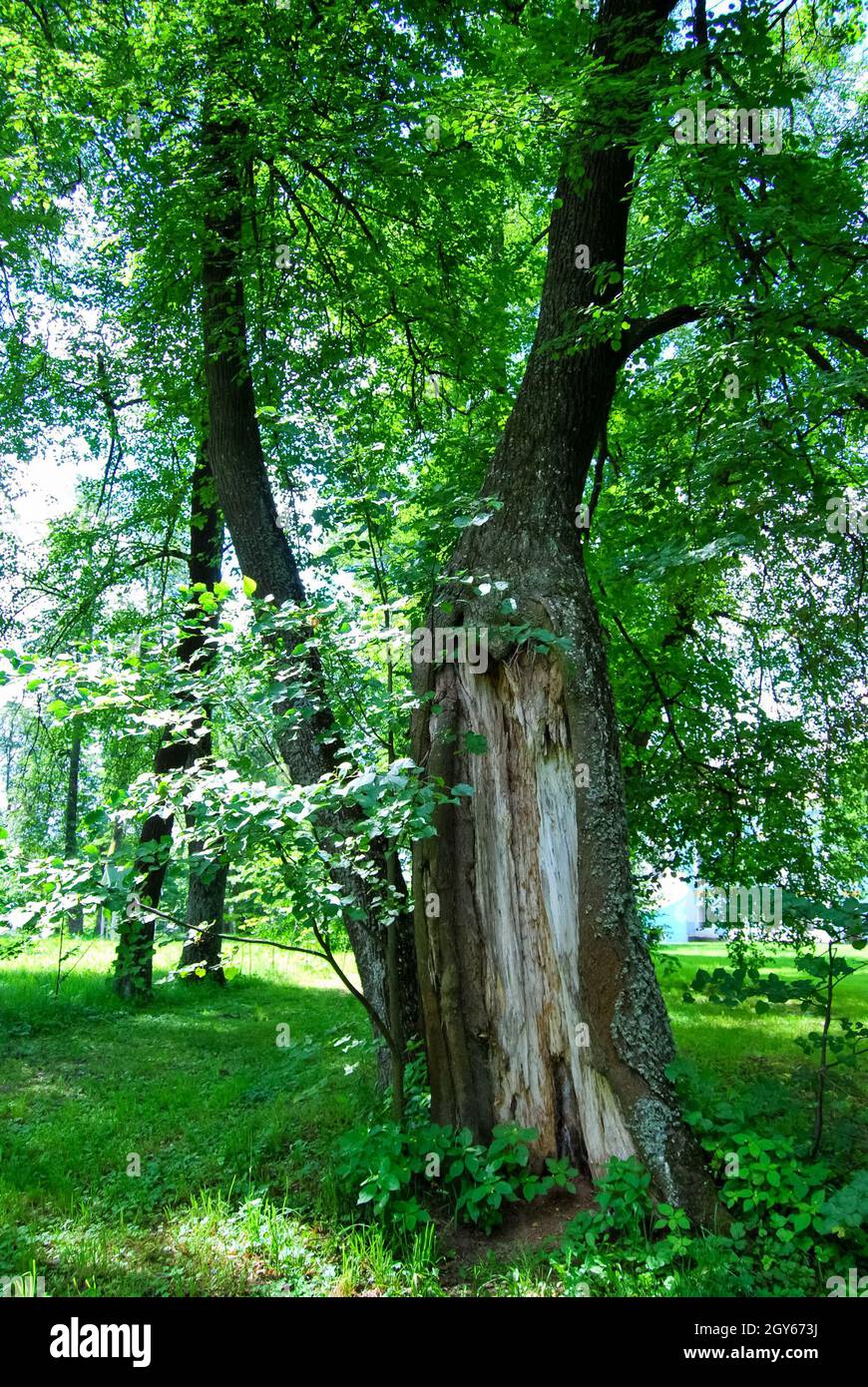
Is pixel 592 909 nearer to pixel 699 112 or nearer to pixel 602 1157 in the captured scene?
pixel 602 1157

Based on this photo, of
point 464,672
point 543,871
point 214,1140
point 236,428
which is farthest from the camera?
point 236,428

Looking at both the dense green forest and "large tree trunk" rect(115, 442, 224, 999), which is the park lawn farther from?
"large tree trunk" rect(115, 442, 224, 999)

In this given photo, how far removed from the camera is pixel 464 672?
5.12m

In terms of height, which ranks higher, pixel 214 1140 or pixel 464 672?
pixel 464 672

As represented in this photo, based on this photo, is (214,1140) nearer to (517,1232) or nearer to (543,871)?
(517,1232)

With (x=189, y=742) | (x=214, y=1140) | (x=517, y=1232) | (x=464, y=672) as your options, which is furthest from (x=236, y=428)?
(x=517, y=1232)

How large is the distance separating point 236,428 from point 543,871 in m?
4.18

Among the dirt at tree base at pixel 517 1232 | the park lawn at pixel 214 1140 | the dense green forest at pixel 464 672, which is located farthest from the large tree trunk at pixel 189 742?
the dirt at tree base at pixel 517 1232

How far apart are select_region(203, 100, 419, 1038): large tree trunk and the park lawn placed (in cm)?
127

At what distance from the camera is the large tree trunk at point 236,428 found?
19.1 ft

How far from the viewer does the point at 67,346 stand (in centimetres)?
1052

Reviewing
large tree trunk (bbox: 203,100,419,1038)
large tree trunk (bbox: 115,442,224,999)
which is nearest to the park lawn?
large tree trunk (bbox: 115,442,224,999)

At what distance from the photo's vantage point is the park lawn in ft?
12.6
